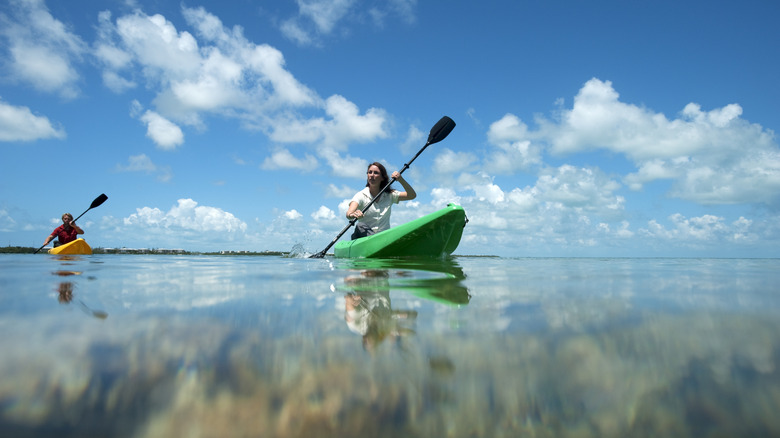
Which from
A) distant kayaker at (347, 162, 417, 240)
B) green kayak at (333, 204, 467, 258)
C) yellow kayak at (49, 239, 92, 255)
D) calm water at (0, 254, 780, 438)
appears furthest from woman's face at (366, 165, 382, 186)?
yellow kayak at (49, 239, 92, 255)

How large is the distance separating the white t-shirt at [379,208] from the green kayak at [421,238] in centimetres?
83

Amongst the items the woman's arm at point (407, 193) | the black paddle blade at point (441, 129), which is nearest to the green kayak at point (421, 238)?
the woman's arm at point (407, 193)

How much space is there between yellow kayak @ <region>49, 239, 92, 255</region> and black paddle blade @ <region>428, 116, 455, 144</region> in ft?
42.5

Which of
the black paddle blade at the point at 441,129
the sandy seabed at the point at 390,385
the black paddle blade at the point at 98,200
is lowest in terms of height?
the sandy seabed at the point at 390,385

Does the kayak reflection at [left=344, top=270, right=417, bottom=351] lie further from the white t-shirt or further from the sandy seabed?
the white t-shirt

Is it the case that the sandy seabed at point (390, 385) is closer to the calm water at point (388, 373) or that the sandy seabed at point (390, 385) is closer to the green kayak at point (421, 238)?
the calm water at point (388, 373)

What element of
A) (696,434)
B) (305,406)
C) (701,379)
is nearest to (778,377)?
(701,379)

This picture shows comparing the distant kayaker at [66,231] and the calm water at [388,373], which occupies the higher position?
the distant kayaker at [66,231]

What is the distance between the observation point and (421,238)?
7.29m

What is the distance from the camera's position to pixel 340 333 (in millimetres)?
1235

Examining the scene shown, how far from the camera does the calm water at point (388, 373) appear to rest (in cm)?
71

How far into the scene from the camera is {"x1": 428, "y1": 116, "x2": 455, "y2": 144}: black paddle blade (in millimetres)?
9797

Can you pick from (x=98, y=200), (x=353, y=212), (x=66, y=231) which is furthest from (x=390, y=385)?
(x=98, y=200)

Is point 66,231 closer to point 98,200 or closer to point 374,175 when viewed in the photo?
point 98,200
